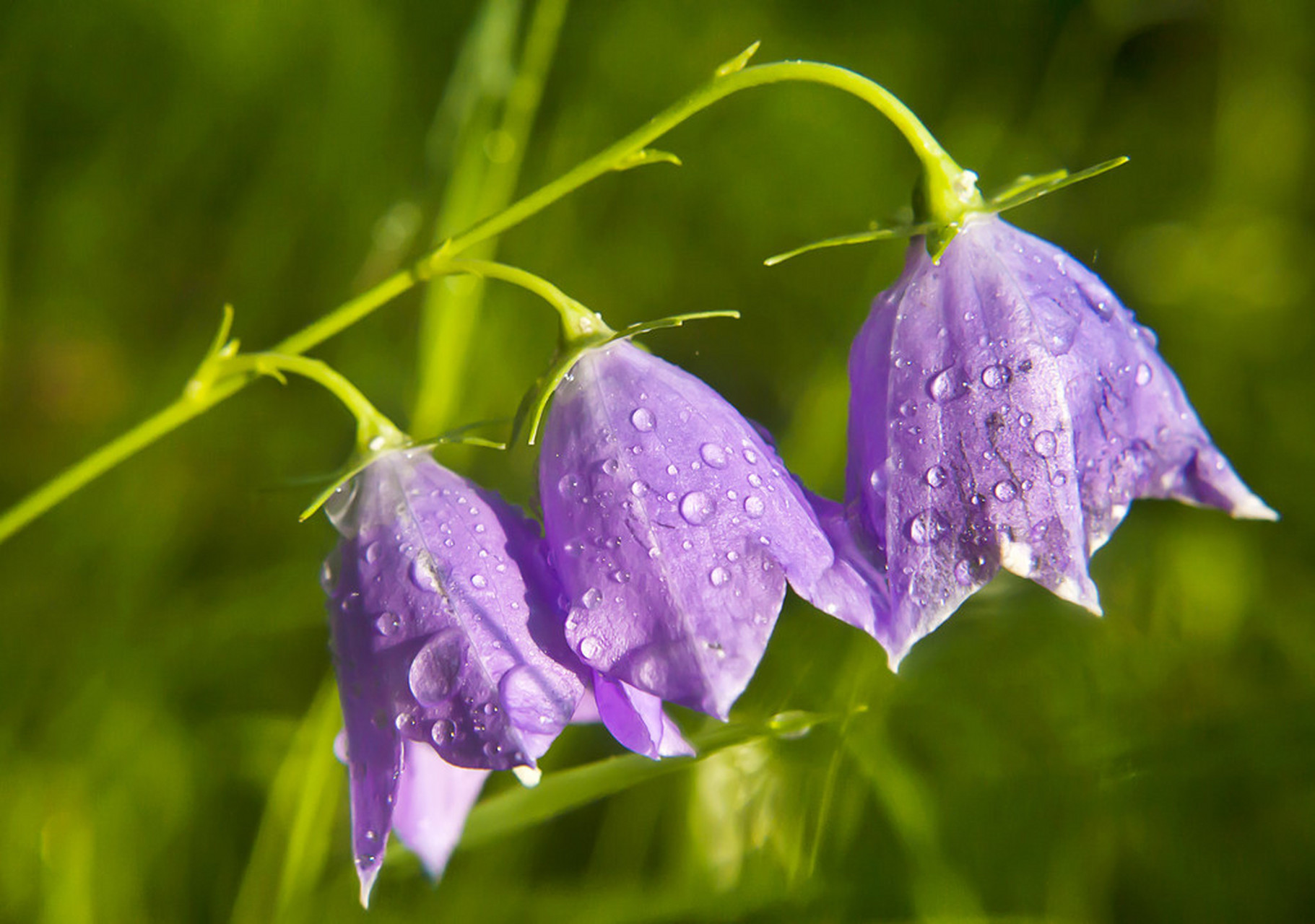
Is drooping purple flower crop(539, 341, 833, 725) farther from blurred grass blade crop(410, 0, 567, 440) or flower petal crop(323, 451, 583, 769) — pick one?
blurred grass blade crop(410, 0, 567, 440)

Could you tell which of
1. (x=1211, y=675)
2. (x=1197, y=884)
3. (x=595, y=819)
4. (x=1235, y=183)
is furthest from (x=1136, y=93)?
(x=595, y=819)

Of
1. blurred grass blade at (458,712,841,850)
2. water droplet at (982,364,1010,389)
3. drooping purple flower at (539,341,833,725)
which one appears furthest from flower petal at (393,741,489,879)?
water droplet at (982,364,1010,389)

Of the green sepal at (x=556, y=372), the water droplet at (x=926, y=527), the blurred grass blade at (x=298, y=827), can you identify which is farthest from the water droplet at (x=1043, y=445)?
the blurred grass blade at (x=298, y=827)

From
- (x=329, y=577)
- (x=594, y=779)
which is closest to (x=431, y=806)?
(x=594, y=779)

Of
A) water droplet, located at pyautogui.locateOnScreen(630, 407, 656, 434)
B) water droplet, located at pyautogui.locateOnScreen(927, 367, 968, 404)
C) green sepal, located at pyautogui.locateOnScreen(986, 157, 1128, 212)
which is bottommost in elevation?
water droplet, located at pyautogui.locateOnScreen(927, 367, 968, 404)

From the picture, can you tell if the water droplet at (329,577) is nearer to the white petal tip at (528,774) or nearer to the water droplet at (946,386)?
the white petal tip at (528,774)

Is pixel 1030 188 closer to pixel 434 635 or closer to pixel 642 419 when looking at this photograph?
pixel 642 419
